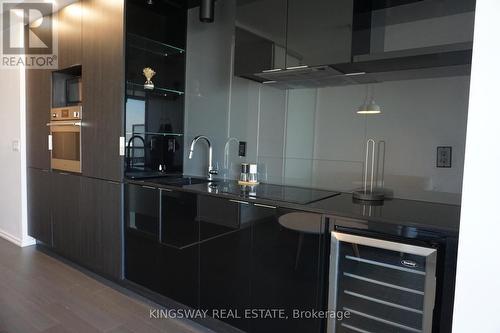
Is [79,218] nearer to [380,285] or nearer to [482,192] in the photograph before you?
[380,285]

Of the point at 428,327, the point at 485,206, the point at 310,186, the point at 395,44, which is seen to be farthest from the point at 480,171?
the point at 310,186

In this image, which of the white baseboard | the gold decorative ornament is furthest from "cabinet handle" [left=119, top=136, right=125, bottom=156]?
the white baseboard

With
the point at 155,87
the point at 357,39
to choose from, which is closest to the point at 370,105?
the point at 357,39

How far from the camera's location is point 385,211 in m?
1.56

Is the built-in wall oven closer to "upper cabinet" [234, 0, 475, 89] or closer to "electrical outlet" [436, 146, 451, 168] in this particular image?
"upper cabinet" [234, 0, 475, 89]

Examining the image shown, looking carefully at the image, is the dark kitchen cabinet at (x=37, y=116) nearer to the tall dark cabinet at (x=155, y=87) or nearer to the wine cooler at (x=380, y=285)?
the tall dark cabinet at (x=155, y=87)

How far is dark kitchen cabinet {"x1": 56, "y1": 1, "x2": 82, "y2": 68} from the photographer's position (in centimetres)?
278

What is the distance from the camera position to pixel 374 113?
6.50 ft

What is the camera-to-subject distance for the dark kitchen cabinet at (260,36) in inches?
79.5

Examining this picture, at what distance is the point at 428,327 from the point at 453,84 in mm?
1234

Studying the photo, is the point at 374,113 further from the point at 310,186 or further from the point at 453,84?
the point at 310,186

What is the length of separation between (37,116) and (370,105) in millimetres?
3167

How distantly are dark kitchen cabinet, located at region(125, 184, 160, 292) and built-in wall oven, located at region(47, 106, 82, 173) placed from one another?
2.46ft

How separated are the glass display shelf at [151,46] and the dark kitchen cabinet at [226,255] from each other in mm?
1450
